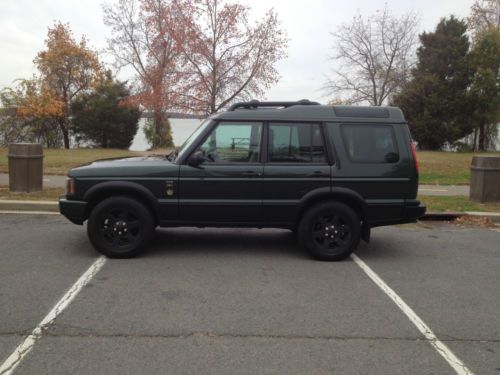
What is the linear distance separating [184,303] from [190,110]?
923 inches

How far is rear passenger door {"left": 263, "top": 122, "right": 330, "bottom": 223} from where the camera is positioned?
579 centimetres

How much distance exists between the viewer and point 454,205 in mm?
9688

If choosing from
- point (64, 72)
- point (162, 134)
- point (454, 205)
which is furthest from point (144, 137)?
point (454, 205)

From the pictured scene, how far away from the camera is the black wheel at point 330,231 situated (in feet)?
19.1

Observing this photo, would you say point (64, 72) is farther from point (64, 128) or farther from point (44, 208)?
point (44, 208)

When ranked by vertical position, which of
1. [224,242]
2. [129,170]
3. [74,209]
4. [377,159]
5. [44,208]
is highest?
[377,159]

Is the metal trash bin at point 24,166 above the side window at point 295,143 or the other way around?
the other way around

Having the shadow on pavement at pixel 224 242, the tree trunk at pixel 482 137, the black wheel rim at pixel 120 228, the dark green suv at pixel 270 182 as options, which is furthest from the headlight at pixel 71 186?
the tree trunk at pixel 482 137

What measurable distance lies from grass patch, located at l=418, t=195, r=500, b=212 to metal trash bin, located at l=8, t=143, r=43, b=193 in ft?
25.7

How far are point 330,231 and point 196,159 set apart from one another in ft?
6.07

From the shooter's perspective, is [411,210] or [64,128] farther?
[64,128]

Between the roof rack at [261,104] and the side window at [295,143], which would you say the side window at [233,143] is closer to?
the side window at [295,143]

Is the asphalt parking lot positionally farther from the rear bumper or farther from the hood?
the hood

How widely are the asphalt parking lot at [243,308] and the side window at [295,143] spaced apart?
49.7 inches
